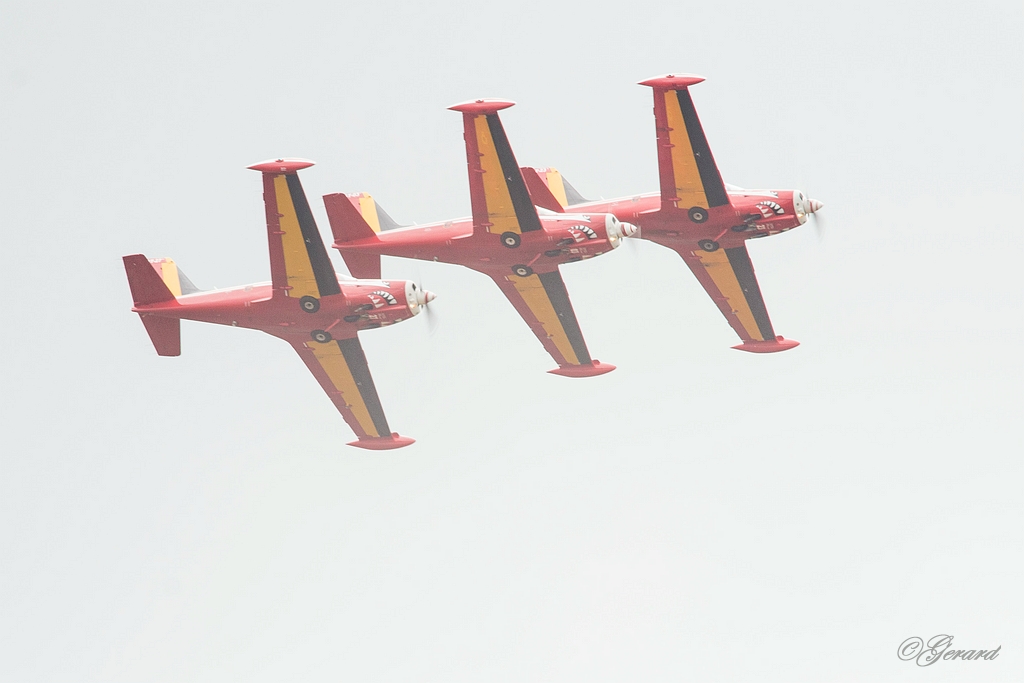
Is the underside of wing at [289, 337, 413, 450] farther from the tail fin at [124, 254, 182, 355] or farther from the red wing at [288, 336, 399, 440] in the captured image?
the tail fin at [124, 254, 182, 355]

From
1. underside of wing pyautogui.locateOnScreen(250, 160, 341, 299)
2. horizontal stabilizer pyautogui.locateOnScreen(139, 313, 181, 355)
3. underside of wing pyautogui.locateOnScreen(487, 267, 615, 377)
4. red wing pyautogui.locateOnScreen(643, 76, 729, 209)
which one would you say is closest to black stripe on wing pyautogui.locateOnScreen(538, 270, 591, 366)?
underside of wing pyautogui.locateOnScreen(487, 267, 615, 377)

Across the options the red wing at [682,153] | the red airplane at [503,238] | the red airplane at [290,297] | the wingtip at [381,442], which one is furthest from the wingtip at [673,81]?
the wingtip at [381,442]

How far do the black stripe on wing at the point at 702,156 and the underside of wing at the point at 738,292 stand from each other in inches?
120

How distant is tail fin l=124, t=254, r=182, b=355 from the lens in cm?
5197

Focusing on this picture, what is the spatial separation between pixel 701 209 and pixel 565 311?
5.90 meters

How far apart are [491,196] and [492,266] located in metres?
3.12

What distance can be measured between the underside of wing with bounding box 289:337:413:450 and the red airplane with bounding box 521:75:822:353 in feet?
27.1

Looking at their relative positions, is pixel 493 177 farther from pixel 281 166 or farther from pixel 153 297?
pixel 153 297

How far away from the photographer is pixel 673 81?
51469 mm

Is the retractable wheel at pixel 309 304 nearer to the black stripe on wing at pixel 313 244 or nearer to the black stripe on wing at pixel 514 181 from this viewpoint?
the black stripe on wing at pixel 313 244

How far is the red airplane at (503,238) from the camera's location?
5059cm

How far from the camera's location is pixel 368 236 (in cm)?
5428

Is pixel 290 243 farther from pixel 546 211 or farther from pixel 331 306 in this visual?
pixel 546 211

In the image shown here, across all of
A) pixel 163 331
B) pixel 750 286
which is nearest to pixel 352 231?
pixel 163 331
